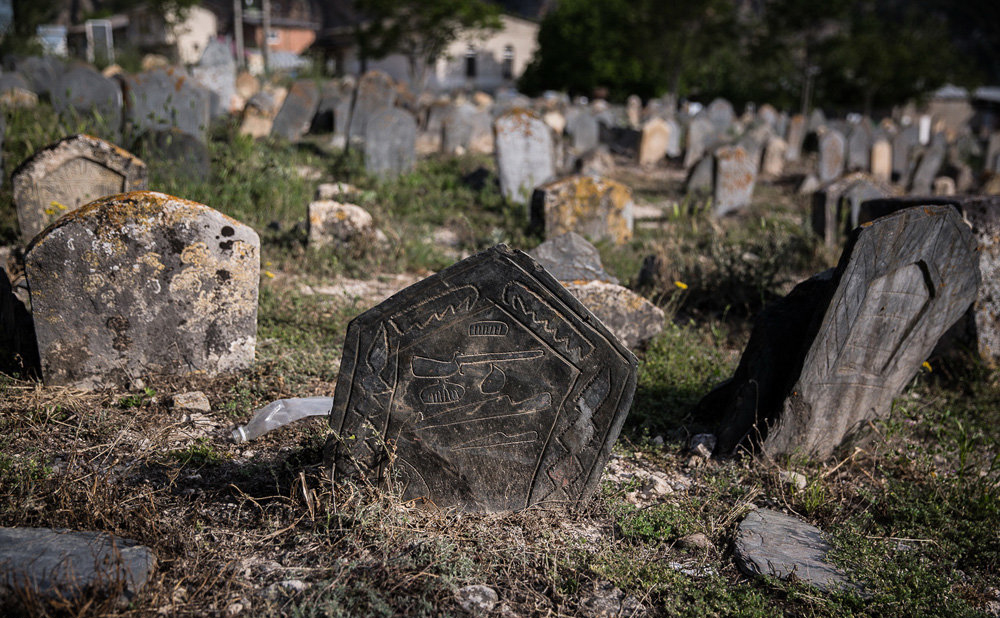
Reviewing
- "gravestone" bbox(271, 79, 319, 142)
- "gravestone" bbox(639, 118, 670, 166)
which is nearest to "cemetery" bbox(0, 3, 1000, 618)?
"gravestone" bbox(271, 79, 319, 142)

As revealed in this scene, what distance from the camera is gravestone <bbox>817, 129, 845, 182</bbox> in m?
11.9

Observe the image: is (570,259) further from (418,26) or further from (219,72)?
(418,26)

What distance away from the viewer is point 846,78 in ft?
86.9

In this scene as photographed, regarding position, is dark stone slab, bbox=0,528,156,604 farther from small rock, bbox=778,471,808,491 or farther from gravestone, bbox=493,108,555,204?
gravestone, bbox=493,108,555,204

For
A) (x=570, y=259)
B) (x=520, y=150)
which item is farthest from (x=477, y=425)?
(x=520, y=150)

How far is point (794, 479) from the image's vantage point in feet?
11.2

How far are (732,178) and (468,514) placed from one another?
308 inches

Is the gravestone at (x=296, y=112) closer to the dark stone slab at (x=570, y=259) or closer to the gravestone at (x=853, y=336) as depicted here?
the dark stone slab at (x=570, y=259)

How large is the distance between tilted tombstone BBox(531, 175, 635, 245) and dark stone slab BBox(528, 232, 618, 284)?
1.55 m

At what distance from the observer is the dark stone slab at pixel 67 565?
2.10 meters

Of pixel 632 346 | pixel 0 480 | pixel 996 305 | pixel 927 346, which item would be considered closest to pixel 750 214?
pixel 996 305

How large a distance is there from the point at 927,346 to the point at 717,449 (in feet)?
4.18

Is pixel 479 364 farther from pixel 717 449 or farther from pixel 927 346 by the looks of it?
pixel 927 346

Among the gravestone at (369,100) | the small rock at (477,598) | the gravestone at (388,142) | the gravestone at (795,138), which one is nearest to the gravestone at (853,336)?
the small rock at (477,598)
